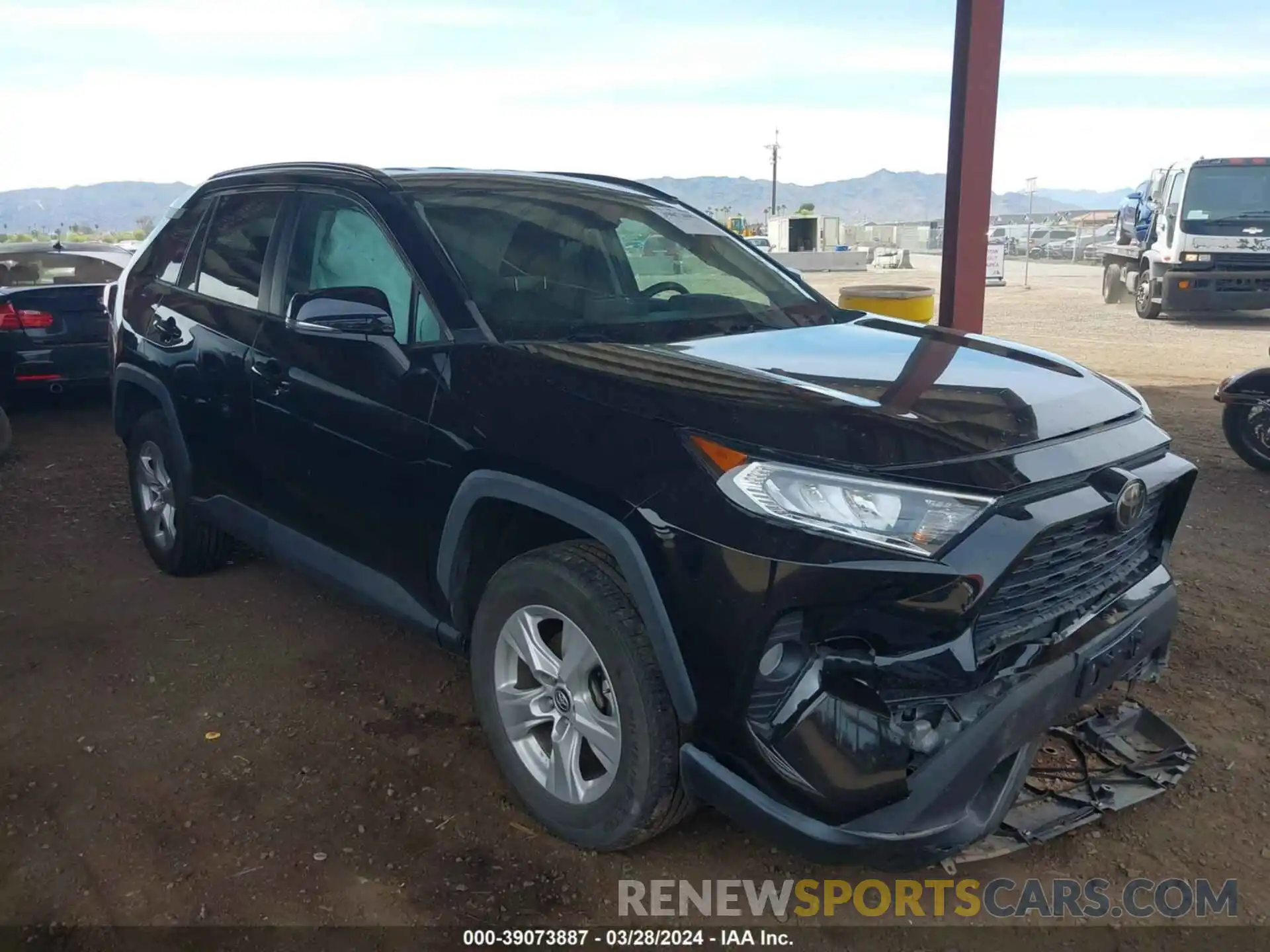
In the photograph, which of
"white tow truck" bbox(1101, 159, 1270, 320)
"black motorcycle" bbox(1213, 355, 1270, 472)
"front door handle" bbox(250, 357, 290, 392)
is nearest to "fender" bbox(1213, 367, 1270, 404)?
"black motorcycle" bbox(1213, 355, 1270, 472)

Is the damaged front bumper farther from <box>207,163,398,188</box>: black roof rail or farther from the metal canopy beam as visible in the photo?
the metal canopy beam

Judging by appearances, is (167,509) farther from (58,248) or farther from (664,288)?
(58,248)

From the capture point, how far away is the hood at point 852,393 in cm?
219

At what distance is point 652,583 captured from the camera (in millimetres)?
2244

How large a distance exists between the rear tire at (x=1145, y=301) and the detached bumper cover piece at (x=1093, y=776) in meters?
14.2

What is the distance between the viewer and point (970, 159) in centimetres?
678

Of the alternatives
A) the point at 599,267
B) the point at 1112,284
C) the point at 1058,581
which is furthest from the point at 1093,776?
the point at 1112,284

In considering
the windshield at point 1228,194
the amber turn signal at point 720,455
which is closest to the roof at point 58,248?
the amber turn signal at point 720,455

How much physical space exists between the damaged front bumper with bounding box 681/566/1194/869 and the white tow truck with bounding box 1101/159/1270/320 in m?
14.0

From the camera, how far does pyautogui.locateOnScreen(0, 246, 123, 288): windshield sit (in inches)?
303

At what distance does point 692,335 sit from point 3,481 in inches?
213

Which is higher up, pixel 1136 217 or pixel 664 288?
pixel 1136 217

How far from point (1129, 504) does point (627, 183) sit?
2451 millimetres

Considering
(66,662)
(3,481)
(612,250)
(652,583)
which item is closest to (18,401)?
(3,481)
